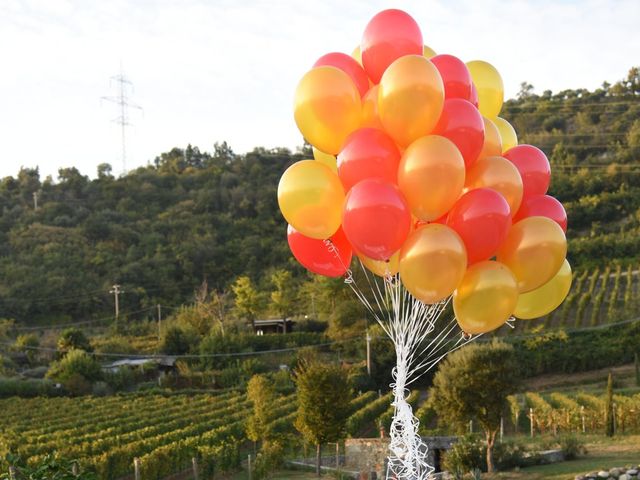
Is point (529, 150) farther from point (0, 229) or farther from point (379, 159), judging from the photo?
point (0, 229)

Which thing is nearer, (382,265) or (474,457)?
(382,265)

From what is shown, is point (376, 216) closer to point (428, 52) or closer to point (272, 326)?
point (428, 52)

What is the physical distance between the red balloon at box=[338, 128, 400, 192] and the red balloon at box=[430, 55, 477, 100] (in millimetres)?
788

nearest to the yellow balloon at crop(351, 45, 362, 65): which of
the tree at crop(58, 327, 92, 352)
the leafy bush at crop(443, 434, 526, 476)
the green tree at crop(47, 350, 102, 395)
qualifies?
the leafy bush at crop(443, 434, 526, 476)

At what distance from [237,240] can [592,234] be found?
29.0 meters

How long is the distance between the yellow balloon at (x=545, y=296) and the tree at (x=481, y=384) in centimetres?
785

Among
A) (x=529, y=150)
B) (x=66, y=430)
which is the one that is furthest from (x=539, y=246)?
(x=66, y=430)

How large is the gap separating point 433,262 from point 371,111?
→ 1483 mm

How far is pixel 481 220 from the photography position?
5594 millimetres

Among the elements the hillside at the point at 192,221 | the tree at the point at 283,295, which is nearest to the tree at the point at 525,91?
the hillside at the point at 192,221

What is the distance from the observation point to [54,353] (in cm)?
3703

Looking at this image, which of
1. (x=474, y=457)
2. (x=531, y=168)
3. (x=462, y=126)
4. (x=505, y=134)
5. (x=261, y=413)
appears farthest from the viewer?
(x=261, y=413)

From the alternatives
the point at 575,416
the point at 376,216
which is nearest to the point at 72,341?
the point at 575,416

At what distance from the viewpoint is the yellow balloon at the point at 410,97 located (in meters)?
5.46
